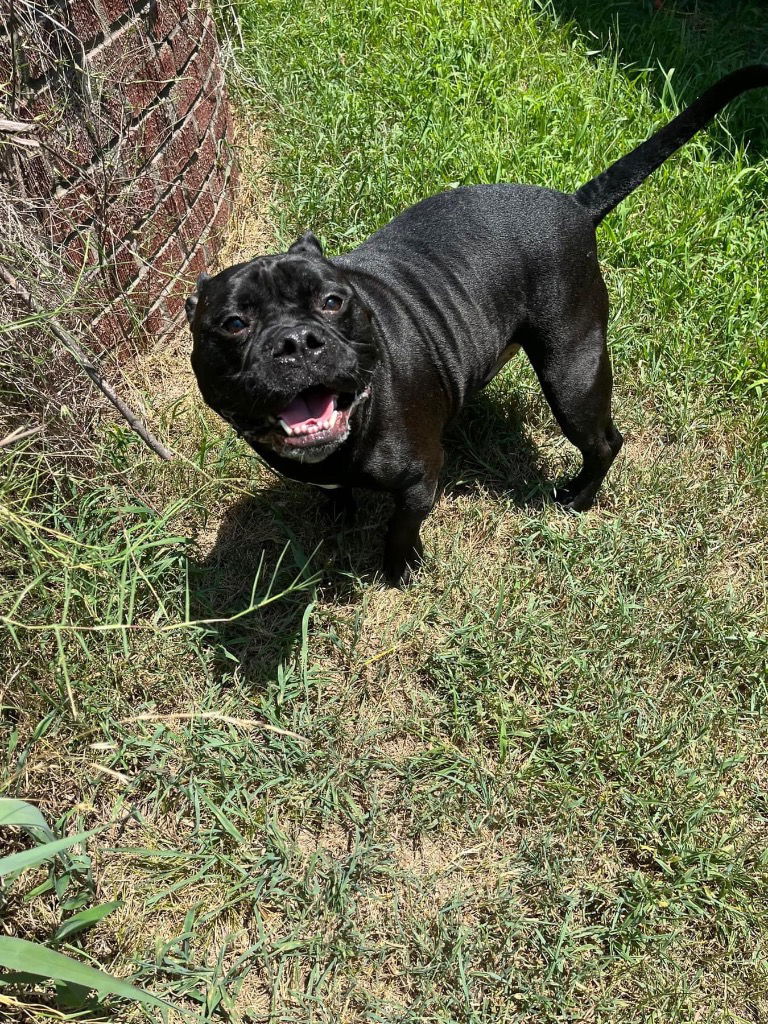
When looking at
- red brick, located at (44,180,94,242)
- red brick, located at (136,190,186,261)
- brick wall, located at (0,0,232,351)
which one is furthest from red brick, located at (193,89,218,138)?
red brick, located at (44,180,94,242)

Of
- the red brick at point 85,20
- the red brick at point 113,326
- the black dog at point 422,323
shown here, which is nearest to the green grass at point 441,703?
the red brick at point 113,326

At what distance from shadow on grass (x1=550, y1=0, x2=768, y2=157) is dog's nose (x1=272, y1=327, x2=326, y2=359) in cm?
345

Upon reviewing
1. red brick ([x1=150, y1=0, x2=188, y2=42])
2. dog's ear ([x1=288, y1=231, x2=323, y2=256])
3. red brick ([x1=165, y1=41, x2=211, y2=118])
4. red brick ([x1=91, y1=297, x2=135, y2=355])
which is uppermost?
red brick ([x1=150, y1=0, x2=188, y2=42])

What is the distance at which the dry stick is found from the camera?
2.79 meters

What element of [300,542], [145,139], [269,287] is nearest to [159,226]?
[145,139]

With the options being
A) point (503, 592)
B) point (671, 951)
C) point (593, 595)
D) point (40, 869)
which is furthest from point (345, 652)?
point (671, 951)

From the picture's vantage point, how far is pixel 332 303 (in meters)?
2.77

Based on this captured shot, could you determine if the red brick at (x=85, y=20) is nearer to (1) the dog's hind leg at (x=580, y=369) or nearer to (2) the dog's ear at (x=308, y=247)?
(2) the dog's ear at (x=308, y=247)

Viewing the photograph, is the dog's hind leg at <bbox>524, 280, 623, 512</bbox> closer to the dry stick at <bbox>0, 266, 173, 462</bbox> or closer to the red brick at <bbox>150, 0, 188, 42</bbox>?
the dry stick at <bbox>0, 266, 173, 462</bbox>

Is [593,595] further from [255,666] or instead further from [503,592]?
[255,666]

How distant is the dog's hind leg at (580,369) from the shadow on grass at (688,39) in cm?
234

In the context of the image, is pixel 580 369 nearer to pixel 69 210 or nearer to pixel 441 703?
pixel 441 703

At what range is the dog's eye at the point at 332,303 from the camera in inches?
109

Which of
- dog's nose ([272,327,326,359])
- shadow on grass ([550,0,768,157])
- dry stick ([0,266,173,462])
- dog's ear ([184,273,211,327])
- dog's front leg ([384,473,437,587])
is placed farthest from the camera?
shadow on grass ([550,0,768,157])
